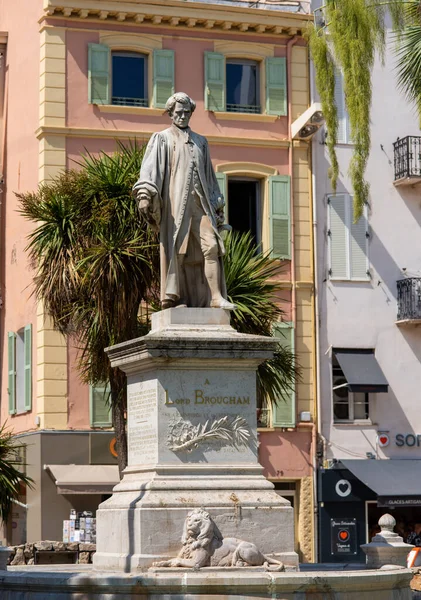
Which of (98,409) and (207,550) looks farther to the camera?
(98,409)

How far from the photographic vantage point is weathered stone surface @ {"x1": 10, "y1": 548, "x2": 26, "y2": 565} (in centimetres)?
2462

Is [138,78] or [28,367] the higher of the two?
[138,78]

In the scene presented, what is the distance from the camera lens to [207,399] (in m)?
14.9

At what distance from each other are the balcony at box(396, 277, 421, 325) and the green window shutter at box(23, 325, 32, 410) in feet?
26.9

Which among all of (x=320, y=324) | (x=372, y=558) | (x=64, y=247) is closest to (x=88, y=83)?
(x=320, y=324)

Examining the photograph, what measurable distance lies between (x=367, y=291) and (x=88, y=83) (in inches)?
305

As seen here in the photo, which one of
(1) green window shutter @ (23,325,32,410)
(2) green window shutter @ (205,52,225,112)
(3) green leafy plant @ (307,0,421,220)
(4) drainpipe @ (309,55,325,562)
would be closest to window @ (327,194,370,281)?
(4) drainpipe @ (309,55,325,562)

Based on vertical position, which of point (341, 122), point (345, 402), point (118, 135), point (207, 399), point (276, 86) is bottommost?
point (207, 399)

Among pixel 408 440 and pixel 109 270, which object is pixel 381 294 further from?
pixel 109 270

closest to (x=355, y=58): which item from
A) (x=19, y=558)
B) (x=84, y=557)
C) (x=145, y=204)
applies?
(x=145, y=204)

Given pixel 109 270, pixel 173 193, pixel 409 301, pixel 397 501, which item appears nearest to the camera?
pixel 173 193

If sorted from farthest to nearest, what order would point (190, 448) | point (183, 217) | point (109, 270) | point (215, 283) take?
point (109, 270) < point (183, 217) < point (215, 283) < point (190, 448)

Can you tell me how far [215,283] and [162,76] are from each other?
18883 millimetres

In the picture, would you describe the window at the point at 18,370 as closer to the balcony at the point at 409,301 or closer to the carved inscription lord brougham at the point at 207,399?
the balcony at the point at 409,301
